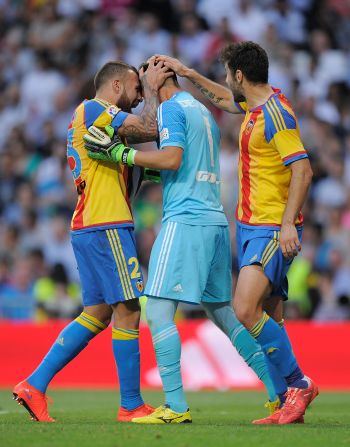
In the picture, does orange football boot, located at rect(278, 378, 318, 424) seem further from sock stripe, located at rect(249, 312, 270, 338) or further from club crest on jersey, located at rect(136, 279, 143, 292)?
club crest on jersey, located at rect(136, 279, 143, 292)

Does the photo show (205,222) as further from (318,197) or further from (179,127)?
(318,197)

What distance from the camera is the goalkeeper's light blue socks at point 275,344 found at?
742 cm

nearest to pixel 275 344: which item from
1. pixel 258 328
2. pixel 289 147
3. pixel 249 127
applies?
pixel 258 328

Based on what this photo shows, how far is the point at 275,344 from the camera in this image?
743 cm

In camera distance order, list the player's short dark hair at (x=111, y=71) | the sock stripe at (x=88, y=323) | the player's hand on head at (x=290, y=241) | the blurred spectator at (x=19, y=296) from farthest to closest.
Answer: the blurred spectator at (x=19, y=296), the player's short dark hair at (x=111, y=71), the sock stripe at (x=88, y=323), the player's hand on head at (x=290, y=241)

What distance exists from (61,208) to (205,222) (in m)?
9.00

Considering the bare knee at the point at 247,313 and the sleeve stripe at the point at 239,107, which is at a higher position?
the sleeve stripe at the point at 239,107

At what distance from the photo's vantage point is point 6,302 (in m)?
15.0

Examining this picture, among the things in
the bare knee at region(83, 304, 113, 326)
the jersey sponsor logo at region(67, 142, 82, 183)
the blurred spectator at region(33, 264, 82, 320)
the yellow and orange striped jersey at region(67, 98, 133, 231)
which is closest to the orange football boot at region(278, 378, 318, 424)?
the bare knee at region(83, 304, 113, 326)

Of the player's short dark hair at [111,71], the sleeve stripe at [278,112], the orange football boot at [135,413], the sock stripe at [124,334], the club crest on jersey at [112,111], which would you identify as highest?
the player's short dark hair at [111,71]

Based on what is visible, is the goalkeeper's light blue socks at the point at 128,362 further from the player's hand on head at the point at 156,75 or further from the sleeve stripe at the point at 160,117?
the player's hand on head at the point at 156,75

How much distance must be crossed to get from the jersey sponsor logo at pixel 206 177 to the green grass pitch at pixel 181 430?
171 centimetres

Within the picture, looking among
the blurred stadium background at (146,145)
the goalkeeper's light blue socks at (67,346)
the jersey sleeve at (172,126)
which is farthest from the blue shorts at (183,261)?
the blurred stadium background at (146,145)

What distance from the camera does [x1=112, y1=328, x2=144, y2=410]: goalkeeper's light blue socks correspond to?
777cm
